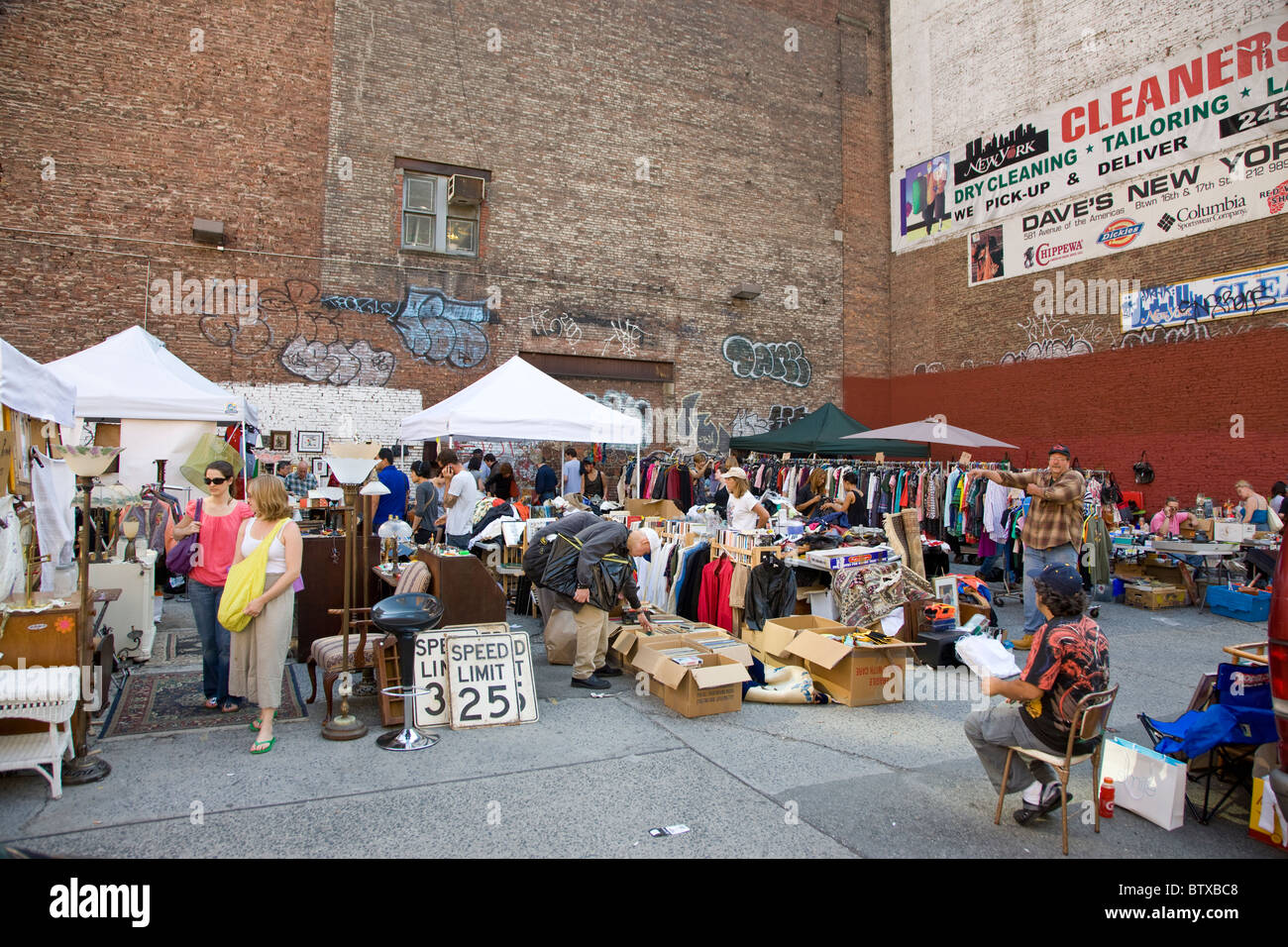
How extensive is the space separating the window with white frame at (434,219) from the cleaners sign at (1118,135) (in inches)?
423

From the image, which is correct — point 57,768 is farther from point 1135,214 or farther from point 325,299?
point 1135,214

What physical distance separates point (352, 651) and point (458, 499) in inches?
138

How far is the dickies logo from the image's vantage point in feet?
46.3

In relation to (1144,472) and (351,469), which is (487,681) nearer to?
(351,469)

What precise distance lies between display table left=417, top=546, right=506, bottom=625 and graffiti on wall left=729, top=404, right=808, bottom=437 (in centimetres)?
1261

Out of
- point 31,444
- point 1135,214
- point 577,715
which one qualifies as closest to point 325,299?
point 31,444

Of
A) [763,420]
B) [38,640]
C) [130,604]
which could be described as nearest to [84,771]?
[38,640]

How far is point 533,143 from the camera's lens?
1658 centimetres

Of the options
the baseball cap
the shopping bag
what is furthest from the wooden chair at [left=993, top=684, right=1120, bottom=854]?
the baseball cap

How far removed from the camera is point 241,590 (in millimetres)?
4723

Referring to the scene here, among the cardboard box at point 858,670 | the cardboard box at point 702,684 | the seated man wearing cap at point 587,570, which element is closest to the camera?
the cardboard box at point 702,684

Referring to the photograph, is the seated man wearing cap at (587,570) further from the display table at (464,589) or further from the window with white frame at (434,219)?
the window with white frame at (434,219)

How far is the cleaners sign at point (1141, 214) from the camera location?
12406mm

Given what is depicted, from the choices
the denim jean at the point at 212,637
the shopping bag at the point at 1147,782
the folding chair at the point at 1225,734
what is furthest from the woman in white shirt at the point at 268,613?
the folding chair at the point at 1225,734
